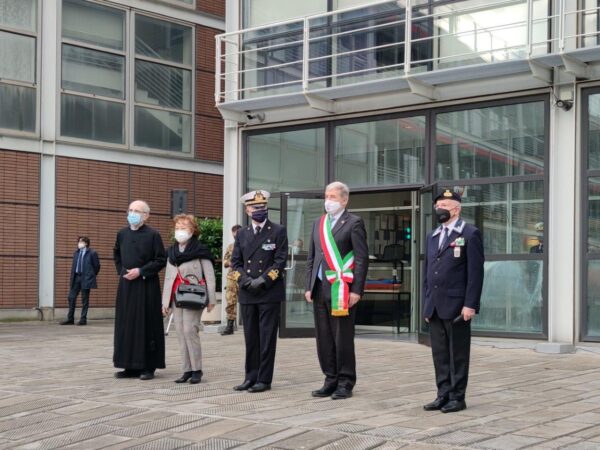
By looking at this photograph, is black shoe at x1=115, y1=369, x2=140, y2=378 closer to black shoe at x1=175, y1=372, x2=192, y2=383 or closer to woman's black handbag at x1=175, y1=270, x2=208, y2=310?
black shoe at x1=175, y1=372, x2=192, y2=383

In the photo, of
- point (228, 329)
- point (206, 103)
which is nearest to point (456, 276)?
point (228, 329)

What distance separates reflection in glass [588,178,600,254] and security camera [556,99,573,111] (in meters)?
1.03

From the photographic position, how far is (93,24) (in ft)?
69.1

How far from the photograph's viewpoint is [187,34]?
2273 cm

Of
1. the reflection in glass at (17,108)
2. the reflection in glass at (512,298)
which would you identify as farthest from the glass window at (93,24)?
the reflection in glass at (512,298)

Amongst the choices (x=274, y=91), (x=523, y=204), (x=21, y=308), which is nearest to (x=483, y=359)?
(x=523, y=204)

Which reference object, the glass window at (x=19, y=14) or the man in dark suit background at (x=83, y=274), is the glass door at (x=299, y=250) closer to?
the man in dark suit background at (x=83, y=274)

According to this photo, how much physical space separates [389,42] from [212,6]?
31.1ft

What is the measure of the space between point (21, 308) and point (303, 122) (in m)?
7.77

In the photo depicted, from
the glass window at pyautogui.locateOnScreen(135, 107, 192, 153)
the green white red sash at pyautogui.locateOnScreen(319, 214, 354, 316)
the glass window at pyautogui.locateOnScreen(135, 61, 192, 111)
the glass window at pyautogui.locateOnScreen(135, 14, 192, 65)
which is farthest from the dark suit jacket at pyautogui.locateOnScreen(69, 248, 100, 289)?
the green white red sash at pyautogui.locateOnScreen(319, 214, 354, 316)

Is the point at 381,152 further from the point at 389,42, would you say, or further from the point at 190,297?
the point at 190,297

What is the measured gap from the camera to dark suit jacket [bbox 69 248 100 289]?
762 inches

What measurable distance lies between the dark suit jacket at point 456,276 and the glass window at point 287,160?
7.89 meters

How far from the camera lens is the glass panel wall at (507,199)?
1326cm
